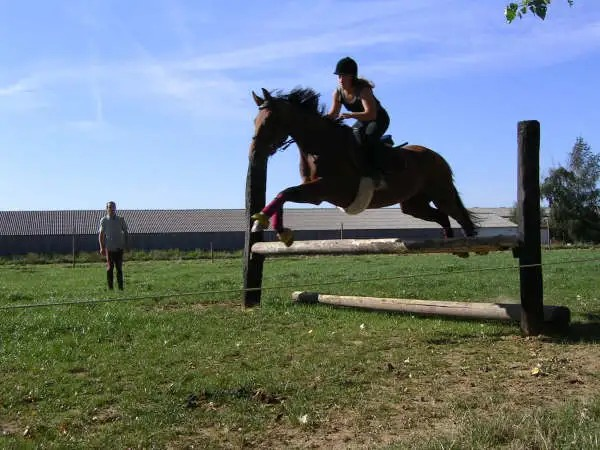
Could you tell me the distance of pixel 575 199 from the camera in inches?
2362

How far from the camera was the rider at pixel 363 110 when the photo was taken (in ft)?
23.6

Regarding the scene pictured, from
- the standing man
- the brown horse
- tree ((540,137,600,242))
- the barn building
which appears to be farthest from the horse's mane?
tree ((540,137,600,242))

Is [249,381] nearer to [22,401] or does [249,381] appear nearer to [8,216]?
[22,401]

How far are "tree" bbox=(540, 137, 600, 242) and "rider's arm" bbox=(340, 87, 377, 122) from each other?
56016 millimetres

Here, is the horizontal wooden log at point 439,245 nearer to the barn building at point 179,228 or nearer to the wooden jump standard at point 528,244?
the wooden jump standard at point 528,244

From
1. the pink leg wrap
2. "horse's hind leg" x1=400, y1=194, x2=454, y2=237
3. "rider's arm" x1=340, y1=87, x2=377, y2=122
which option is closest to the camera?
the pink leg wrap

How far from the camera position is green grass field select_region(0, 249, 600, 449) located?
13.9 ft

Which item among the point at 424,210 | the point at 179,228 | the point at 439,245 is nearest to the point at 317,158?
the point at 439,245

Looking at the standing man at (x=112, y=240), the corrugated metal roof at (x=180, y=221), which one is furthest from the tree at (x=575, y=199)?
the standing man at (x=112, y=240)

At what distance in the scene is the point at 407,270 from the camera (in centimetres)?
1797

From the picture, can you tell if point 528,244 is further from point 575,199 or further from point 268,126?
point 575,199

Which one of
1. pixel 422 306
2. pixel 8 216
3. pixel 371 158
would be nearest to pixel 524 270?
pixel 422 306

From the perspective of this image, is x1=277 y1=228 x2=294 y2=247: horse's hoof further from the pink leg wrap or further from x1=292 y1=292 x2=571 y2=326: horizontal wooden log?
x1=292 y1=292 x2=571 y2=326: horizontal wooden log

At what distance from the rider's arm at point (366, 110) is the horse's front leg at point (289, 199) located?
78 centimetres
